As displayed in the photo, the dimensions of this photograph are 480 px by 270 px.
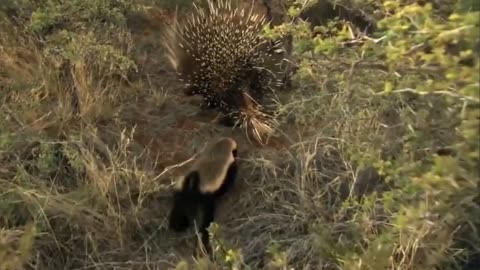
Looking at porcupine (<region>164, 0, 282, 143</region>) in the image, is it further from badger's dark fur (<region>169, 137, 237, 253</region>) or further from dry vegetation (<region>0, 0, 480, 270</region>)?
badger's dark fur (<region>169, 137, 237, 253</region>)

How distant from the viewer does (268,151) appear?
4570 mm

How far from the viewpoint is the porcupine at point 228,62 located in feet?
16.7

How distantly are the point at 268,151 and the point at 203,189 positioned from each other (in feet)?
2.05

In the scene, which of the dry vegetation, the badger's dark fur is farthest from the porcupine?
the badger's dark fur

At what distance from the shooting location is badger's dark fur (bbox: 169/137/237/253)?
4.03 m

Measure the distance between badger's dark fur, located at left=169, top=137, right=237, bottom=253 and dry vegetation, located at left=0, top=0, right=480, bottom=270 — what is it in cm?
8

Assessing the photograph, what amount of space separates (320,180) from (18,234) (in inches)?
55.6

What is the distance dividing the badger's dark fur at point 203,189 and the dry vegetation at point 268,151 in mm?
76

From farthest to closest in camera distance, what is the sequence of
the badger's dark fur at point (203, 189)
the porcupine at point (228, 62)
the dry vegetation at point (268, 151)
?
the porcupine at point (228, 62) < the badger's dark fur at point (203, 189) < the dry vegetation at point (268, 151)

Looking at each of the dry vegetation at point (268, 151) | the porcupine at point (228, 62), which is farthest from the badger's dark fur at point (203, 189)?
the porcupine at point (228, 62)

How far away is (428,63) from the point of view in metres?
2.77

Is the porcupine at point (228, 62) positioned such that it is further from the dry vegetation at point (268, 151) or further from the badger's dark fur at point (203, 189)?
the badger's dark fur at point (203, 189)

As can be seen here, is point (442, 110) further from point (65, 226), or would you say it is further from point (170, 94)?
point (170, 94)

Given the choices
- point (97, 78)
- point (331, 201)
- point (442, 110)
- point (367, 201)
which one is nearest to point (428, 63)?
point (442, 110)
